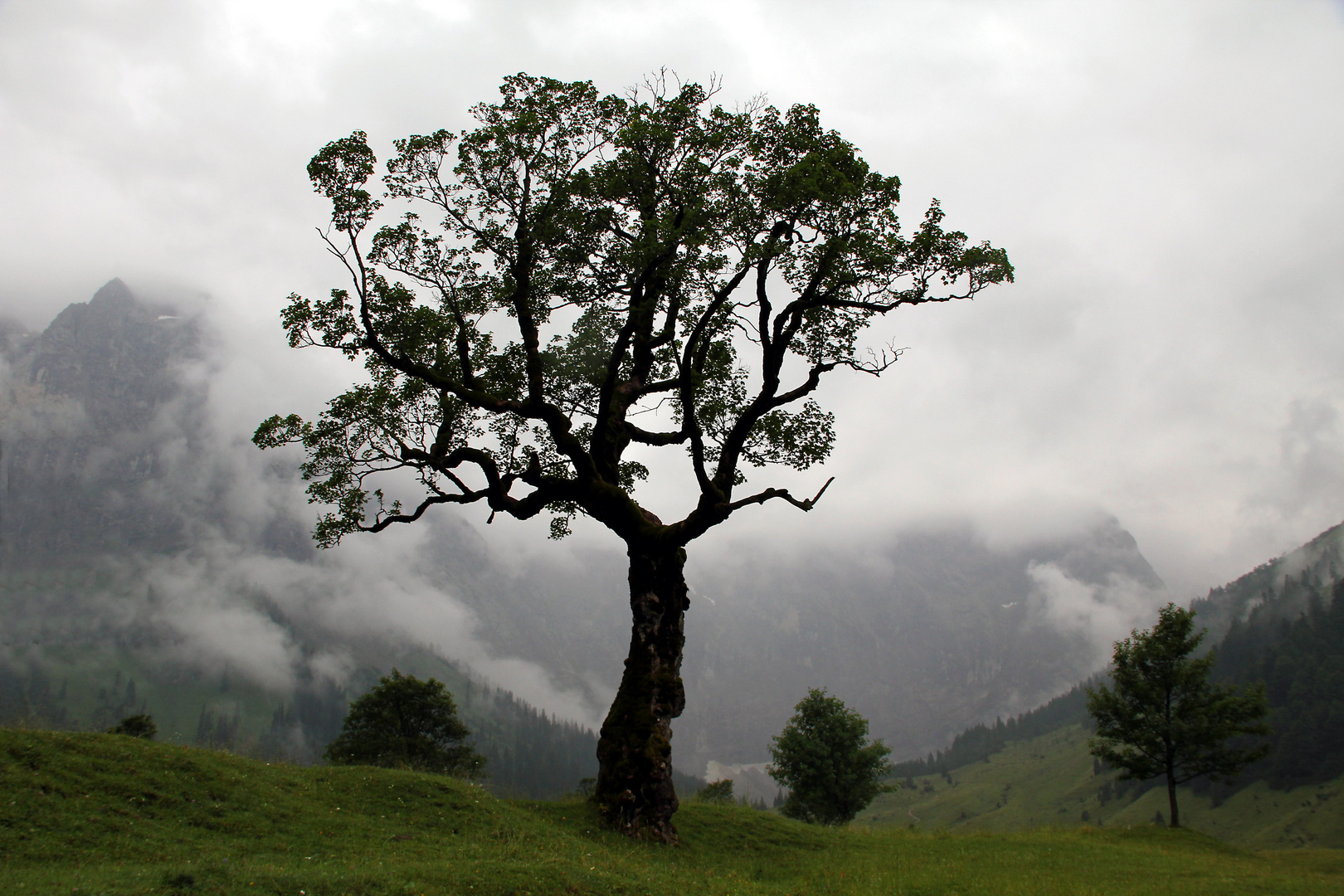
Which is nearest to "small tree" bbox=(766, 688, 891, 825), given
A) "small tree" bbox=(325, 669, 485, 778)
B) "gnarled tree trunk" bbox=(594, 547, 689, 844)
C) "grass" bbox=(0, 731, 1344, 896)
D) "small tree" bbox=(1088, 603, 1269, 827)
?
"small tree" bbox=(1088, 603, 1269, 827)

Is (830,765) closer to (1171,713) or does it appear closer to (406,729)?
(1171,713)

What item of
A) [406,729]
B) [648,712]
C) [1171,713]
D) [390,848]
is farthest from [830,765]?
[390,848]

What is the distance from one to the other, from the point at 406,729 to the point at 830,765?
117ft

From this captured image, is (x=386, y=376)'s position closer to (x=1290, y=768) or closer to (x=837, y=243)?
(x=837, y=243)

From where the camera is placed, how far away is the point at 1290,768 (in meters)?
149

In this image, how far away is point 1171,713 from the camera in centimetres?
3781

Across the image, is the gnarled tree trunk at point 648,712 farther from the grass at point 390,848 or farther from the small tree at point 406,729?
the small tree at point 406,729

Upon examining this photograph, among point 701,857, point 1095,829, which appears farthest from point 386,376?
point 1095,829

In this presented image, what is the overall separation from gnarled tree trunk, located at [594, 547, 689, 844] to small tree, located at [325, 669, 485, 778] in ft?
146

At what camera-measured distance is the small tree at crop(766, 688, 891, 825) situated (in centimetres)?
5059

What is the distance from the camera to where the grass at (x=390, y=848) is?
34.6 ft

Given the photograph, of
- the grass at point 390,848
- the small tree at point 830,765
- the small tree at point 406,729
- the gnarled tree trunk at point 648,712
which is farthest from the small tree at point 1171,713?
the small tree at point 406,729

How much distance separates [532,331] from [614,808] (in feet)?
44.4

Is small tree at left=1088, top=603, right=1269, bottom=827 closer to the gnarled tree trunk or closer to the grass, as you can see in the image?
the grass
